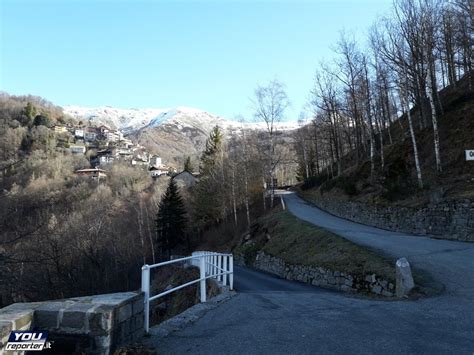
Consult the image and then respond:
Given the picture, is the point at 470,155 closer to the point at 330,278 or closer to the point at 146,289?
the point at 330,278

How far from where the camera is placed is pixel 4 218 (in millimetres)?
11008

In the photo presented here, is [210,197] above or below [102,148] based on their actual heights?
below

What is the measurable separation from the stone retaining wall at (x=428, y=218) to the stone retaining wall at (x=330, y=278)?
6.19 m

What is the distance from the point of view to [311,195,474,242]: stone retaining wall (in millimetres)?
16516

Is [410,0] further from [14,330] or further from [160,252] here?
[160,252]

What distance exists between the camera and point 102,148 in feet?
528

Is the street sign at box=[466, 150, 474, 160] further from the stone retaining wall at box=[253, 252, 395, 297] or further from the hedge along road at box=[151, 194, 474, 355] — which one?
the hedge along road at box=[151, 194, 474, 355]

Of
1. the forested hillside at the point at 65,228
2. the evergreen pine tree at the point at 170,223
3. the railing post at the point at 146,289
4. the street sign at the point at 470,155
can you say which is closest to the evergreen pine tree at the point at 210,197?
the evergreen pine tree at the point at 170,223

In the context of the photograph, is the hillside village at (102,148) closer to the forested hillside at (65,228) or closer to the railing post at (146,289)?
the forested hillside at (65,228)

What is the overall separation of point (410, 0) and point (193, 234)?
1447 inches

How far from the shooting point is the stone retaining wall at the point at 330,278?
11132 mm

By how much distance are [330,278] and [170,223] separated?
3691 centimetres

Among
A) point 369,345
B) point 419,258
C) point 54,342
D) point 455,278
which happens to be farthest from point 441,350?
point 419,258

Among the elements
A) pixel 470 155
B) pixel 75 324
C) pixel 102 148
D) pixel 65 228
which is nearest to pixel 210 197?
pixel 65 228
